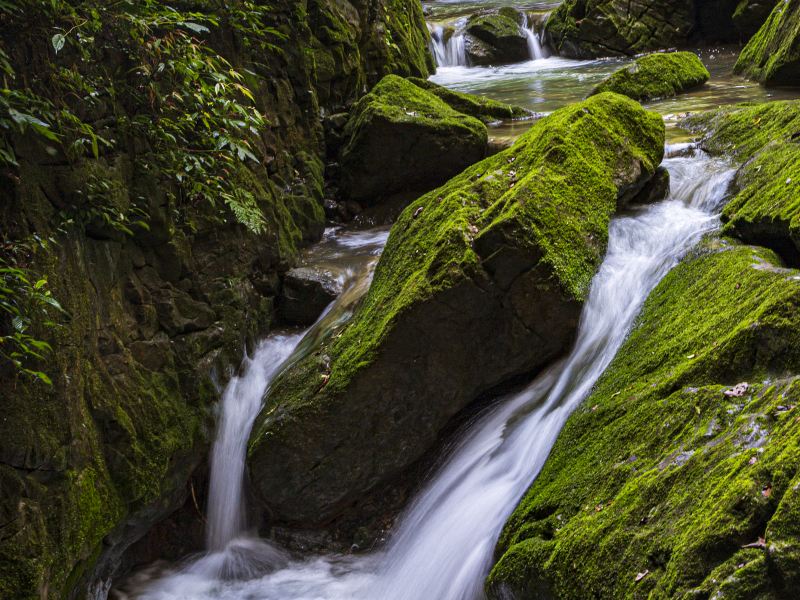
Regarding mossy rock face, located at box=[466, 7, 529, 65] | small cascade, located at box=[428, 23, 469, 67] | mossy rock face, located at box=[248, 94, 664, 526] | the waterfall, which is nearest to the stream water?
the waterfall

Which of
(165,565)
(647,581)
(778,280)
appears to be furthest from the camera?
(165,565)

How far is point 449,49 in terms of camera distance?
16656mm

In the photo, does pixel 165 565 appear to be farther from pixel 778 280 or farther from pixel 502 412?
pixel 778 280

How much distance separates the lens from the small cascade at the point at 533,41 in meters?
16.9

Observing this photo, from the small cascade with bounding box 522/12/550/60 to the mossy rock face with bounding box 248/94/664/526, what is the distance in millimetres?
12791

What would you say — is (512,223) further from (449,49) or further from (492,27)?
(492,27)

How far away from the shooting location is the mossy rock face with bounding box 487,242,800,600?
2377 mm

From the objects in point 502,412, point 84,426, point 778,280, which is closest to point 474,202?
point 502,412

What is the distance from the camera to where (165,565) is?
199 inches

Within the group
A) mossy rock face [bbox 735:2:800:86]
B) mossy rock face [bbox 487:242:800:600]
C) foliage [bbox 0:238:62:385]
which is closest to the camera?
mossy rock face [bbox 487:242:800:600]

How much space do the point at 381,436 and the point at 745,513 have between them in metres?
2.73

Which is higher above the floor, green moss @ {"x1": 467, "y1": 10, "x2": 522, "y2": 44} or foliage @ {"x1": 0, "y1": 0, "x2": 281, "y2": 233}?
green moss @ {"x1": 467, "y1": 10, "x2": 522, "y2": 44}

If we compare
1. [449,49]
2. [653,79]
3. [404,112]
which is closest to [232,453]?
[404,112]

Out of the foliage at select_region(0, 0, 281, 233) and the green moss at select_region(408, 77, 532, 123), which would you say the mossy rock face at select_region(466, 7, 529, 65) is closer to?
the green moss at select_region(408, 77, 532, 123)
